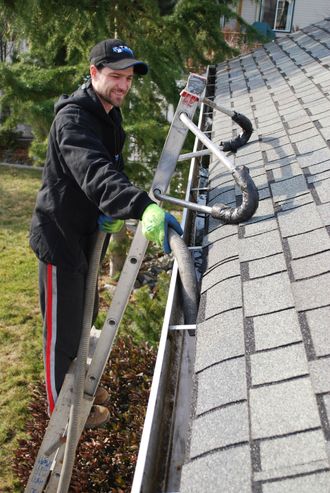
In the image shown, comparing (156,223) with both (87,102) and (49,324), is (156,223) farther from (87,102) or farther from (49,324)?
(49,324)

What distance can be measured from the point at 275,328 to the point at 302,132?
6.92 feet

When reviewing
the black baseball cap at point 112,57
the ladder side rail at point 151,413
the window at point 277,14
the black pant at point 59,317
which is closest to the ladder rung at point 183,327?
the ladder side rail at point 151,413

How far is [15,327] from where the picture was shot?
660 cm

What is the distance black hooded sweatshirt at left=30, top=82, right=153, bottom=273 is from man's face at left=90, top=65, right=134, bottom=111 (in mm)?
56

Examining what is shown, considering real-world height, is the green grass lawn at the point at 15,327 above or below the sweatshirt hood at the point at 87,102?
below

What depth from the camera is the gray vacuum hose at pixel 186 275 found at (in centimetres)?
220

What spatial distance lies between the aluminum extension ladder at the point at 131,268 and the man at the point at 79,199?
0.21 metres

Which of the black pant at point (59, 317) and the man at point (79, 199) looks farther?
the black pant at point (59, 317)

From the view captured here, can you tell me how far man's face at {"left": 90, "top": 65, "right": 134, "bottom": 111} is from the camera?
2711mm

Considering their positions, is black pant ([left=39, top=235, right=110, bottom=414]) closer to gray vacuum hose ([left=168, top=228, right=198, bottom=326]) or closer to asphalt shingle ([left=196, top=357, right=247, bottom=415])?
gray vacuum hose ([left=168, top=228, right=198, bottom=326])

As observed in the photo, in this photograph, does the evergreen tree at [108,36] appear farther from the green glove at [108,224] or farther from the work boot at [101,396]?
the green glove at [108,224]

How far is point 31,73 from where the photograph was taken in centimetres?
664

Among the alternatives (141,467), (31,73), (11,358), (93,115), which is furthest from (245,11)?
(141,467)

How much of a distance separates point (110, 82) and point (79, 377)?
1604 millimetres
